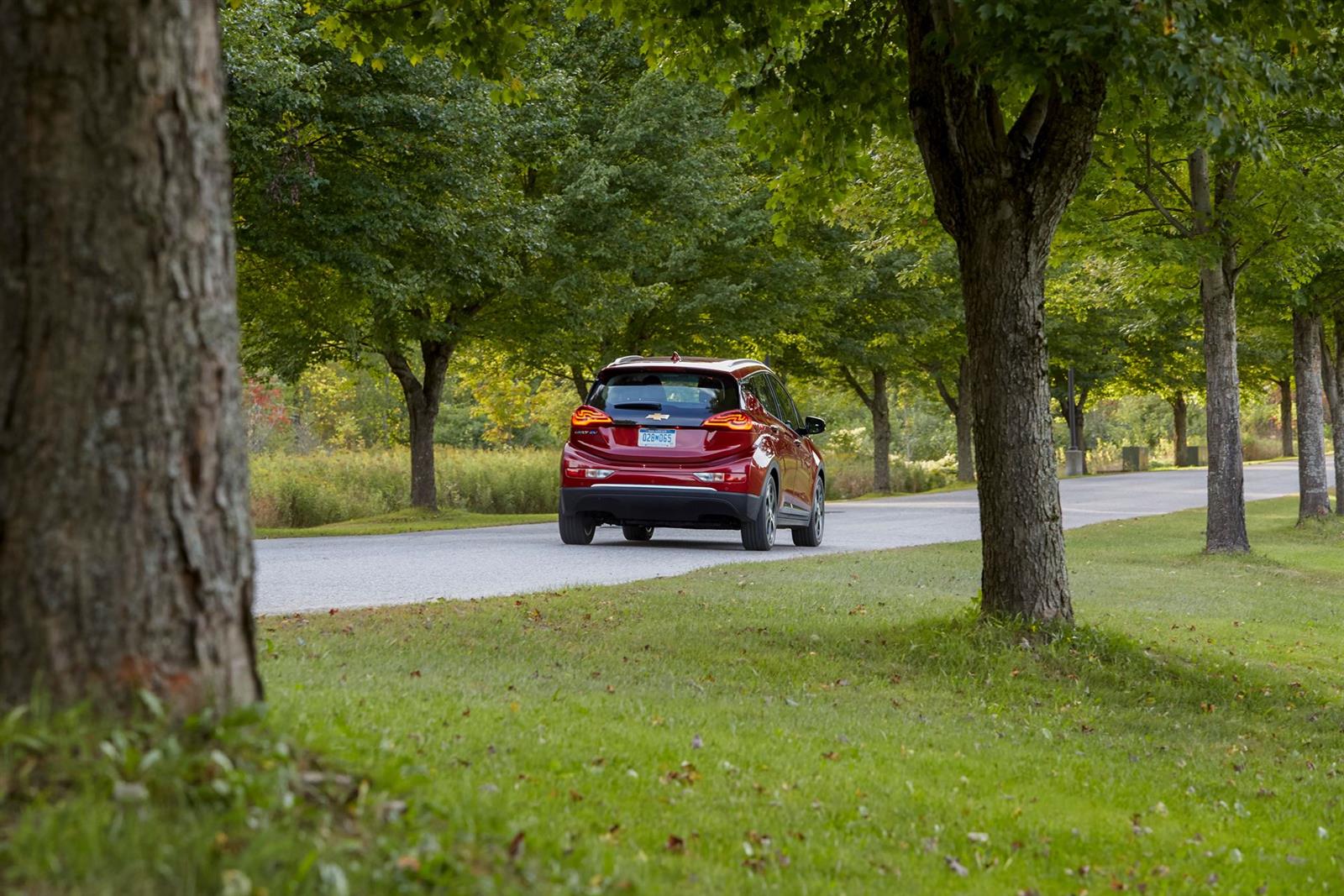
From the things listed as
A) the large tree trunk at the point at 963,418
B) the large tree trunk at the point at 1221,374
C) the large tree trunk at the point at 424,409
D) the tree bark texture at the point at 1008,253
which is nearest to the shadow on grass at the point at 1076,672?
the tree bark texture at the point at 1008,253

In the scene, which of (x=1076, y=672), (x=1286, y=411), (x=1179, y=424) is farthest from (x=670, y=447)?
(x=1286, y=411)

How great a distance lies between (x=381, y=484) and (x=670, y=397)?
49.9 ft

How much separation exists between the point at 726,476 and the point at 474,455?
18.3m

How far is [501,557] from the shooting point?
1409cm

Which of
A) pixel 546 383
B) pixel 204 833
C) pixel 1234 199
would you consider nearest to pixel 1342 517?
pixel 1234 199

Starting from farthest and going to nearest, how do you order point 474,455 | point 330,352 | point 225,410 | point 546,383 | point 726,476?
point 546,383, point 474,455, point 330,352, point 726,476, point 225,410

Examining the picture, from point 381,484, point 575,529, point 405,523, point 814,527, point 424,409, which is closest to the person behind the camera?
point 575,529

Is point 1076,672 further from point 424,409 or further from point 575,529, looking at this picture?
point 424,409

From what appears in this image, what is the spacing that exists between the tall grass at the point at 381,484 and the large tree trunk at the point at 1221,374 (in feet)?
39.6

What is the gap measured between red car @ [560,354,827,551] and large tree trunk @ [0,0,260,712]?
36.7 feet

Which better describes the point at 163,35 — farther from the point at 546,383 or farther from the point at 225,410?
the point at 546,383

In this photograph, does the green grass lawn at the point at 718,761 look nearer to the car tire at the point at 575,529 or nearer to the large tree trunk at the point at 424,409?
the car tire at the point at 575,529

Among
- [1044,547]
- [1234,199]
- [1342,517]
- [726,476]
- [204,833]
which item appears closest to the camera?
[204,833]

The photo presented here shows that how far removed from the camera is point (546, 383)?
4512 centimetres
